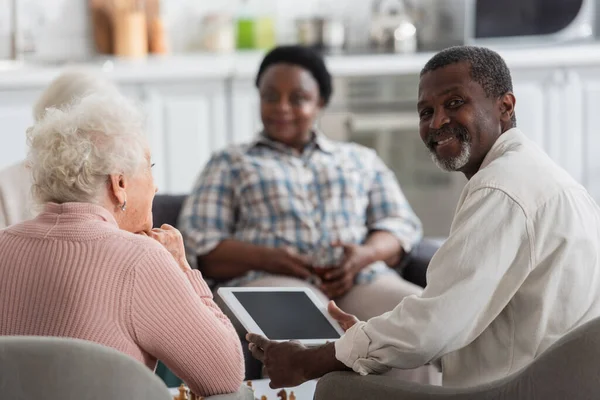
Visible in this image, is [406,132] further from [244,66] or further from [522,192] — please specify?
[522,192]

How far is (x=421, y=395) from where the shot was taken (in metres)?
1.52

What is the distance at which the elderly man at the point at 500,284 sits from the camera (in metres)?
1.52

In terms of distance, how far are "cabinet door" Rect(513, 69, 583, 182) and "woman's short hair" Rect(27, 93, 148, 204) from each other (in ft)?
11.1

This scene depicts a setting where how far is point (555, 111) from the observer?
480cm

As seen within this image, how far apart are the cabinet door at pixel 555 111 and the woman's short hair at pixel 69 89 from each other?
261 cm

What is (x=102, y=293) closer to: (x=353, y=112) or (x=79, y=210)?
(x=79, y=210)

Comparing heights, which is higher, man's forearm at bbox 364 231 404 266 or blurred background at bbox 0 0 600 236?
blurred background at bbox 0 0 600 236

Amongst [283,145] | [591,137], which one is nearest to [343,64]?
[591,137]

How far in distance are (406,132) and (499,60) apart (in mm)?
3068

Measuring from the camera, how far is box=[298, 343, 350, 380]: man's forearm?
1.68 m

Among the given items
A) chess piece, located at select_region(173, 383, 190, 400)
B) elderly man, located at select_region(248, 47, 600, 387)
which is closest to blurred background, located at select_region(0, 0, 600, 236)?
chess piece, located at select_region(173, 383, 190, 400)

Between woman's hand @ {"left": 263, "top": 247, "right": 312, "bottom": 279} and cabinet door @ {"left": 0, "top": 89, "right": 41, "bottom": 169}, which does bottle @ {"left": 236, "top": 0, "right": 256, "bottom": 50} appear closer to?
cabinet door @ {"left": 0, "top": 89, "right": 41, "bottom": 169}

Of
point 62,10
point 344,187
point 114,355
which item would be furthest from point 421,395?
point 62,10

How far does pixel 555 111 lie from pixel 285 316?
322 centimetres
